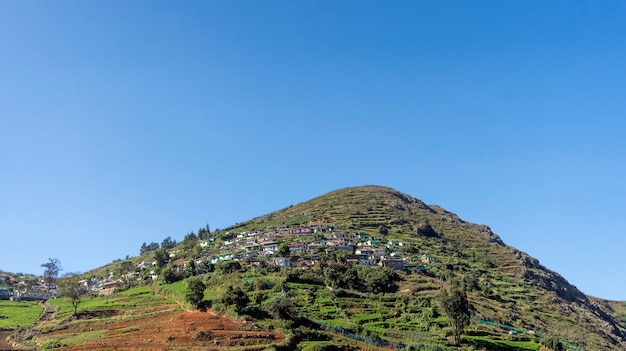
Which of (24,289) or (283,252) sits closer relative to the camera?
(283,252)

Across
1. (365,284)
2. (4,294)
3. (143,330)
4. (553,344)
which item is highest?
(4,294)

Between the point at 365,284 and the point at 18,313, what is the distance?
62.1 metres

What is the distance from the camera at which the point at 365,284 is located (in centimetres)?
8800

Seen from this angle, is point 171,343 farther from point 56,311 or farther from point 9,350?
point 56,311

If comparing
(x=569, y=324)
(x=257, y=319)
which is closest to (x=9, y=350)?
(x=257, y=319)

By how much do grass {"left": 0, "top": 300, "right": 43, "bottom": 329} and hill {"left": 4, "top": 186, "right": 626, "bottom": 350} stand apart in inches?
206

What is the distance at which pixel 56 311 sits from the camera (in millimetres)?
88125

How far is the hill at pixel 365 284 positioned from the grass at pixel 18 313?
523 centimetres

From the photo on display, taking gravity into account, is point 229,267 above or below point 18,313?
above

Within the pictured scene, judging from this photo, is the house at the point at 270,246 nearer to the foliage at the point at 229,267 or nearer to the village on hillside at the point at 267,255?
the village on hillside at the point at 267,255

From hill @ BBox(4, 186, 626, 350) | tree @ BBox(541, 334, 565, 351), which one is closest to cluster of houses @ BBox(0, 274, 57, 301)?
hill @ BBox(4, 186, 626, 350)

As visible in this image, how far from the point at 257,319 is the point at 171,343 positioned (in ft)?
39.7

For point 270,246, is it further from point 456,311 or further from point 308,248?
point 456,311

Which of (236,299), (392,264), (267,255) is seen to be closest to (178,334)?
(236,299)
